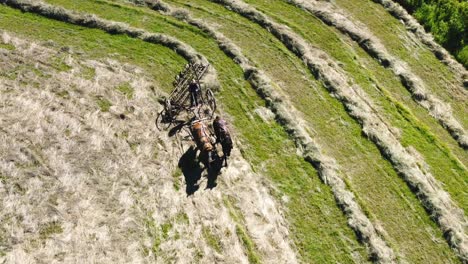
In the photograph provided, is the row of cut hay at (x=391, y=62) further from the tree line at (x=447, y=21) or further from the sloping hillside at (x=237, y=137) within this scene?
the tree line at (x=447, y=21)

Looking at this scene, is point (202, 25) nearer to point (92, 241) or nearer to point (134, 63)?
point (134, 63)

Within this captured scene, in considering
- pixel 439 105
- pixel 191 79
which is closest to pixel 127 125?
pixel 191 79

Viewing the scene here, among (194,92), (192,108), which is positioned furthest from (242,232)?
(194,92)

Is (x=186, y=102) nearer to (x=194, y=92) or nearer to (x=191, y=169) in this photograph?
(x=194, y=92)

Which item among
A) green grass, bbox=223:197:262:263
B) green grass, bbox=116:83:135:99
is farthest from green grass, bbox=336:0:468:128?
green grass, bbox=116:83:135:99

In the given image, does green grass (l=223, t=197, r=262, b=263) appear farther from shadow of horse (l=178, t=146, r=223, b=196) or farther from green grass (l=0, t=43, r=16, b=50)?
green grass (l=0, t=43, r=16, b=50)

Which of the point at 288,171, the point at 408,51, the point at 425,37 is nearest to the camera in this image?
the point at 288,171

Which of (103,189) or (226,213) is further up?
(226,213)
